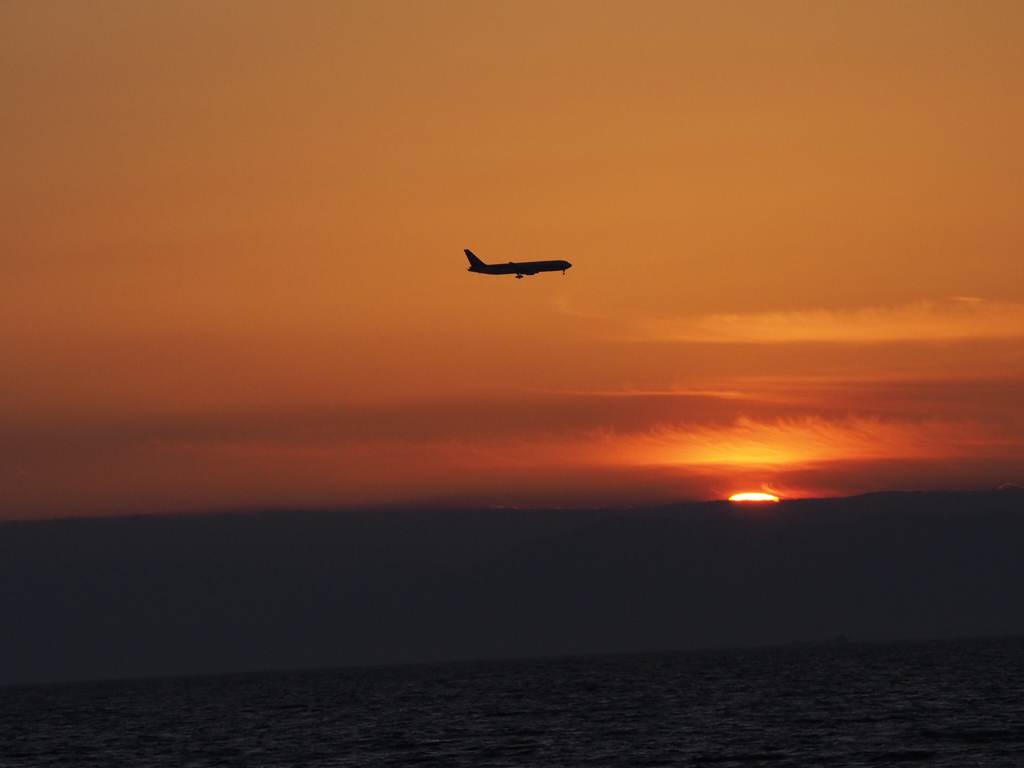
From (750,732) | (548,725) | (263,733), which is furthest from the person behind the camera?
(263,733)

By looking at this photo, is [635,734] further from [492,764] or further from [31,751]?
[31,751]

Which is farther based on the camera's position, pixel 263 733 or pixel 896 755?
pixel 263 733

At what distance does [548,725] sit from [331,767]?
141 feet

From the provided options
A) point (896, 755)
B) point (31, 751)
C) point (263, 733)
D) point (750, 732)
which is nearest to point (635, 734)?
point (750, 732)

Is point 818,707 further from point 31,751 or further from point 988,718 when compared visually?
point 31,751

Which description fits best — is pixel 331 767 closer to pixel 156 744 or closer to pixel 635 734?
pixel 635 734

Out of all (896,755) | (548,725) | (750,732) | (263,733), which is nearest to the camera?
(896,755)

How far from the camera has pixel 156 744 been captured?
6506 inches

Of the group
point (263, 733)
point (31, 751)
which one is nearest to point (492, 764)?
point (263, 733)

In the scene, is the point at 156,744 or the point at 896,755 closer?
the point at 896,755

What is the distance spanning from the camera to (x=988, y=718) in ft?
495

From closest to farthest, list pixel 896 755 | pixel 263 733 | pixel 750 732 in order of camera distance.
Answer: pixel 896 755 < pixel 750 732 < pixel 263 733

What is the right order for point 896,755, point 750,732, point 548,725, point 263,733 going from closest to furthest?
point 896,755
point 750,732
point 548,725
point 263,733

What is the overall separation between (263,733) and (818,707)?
73.3 metres
